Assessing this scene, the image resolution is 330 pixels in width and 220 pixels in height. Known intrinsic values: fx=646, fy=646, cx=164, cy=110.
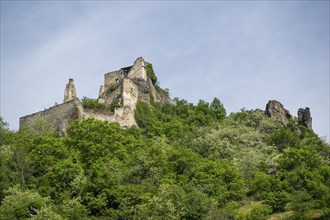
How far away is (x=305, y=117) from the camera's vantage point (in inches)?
2835

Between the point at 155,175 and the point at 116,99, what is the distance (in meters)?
21.5

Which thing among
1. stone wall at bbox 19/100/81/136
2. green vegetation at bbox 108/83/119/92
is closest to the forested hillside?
stone wall at bbox 19/100/81/136

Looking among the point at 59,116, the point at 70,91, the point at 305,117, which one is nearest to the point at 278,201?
the point at 59,116

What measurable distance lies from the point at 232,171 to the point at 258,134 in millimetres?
17795

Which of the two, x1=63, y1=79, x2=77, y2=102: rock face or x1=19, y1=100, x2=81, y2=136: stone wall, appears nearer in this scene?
x1=19, y1=100, x2=81, y2=136: stone wall

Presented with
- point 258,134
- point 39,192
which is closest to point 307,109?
point 258,134

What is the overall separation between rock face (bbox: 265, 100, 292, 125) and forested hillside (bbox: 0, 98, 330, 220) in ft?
36.0

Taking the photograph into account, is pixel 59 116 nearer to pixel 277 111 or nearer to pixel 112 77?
pixel 112 77

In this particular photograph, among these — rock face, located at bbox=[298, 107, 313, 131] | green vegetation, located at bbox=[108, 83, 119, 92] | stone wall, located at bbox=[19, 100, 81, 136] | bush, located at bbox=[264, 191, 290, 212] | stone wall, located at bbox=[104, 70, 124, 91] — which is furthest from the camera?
stone wall, located at bbox=[104, 70, 124, 91]

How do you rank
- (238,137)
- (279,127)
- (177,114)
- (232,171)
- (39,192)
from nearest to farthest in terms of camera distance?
(39,192) < (232,171) < (238,137) < (279,127) < (177,114)

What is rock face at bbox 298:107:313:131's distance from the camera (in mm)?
71238

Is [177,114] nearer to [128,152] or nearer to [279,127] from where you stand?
[279,127]

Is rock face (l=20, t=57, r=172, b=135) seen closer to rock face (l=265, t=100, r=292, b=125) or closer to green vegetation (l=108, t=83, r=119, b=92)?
green vegetation (l=108, t=83, r=119, b=92)

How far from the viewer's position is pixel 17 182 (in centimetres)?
4325
